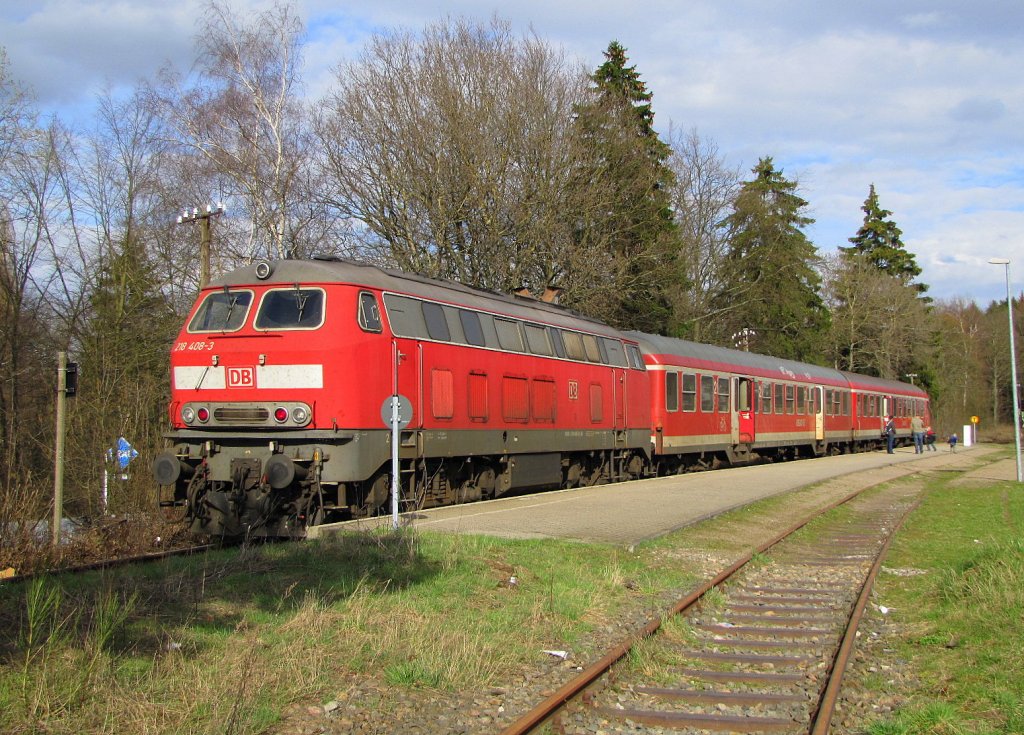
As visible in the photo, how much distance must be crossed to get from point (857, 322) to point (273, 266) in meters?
52.9

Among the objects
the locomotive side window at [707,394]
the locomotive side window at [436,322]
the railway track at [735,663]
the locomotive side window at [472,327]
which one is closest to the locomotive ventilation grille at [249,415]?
the locomotive side window at [436,322]

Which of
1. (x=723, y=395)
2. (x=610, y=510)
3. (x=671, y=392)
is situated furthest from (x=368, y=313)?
(x=723, y=395)

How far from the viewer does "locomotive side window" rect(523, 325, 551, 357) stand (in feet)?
54.0

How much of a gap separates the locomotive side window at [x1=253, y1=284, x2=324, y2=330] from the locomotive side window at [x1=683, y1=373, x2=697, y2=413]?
45.4 ft

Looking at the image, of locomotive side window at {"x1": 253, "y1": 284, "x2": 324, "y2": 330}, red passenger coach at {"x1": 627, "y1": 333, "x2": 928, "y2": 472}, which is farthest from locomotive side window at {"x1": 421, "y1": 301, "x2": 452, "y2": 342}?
red passenger coach at {"x1": 627, "y1": 333, "x2": 928, "y2": 472}

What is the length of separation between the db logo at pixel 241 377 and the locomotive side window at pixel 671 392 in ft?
42.4

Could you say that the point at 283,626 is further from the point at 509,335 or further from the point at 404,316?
the point at 509,335

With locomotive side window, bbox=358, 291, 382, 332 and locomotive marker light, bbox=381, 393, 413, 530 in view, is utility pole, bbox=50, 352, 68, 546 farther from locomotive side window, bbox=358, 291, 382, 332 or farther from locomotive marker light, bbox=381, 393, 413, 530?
locomotive marker light, bbox=381, 393, 413, 530

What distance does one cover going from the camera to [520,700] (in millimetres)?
5766

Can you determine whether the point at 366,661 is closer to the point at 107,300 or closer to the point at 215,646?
the point at 215,646

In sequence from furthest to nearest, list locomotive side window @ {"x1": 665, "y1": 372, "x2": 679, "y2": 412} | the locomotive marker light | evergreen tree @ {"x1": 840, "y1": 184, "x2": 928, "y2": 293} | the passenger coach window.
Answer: evergreen tree @ {"x1": 840, "y1": 184, "x2": 928, "y2": 293} < the passenger coach window < locomotive side window @ {"x1": 665, "y1": 372, "x2": 679, "y2": 412} < the locomotive marker light

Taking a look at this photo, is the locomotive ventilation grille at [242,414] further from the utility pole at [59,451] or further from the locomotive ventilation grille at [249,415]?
the utility pole at [59,451]

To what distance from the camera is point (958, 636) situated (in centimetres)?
741

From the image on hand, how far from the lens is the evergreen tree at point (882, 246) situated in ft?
223
